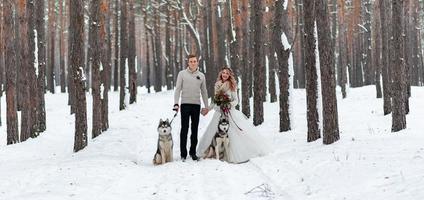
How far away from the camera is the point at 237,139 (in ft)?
32.6

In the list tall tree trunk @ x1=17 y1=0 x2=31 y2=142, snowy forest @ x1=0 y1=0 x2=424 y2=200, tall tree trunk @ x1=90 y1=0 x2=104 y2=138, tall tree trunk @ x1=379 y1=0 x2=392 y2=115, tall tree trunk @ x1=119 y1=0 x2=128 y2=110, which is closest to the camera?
snowy forest @ x1=0 y1=0 x2=424 y2=200

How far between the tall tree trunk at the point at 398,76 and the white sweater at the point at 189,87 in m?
5.03

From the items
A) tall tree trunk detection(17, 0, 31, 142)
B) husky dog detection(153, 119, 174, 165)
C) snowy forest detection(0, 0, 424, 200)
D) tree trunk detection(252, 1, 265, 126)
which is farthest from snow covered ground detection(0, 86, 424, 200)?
tree trunk detection(252, 1, 265, 126)

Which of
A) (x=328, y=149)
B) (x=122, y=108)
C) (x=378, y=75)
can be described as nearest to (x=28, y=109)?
(x=122, y=108)

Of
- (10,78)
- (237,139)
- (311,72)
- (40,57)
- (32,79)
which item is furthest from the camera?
(40,57)

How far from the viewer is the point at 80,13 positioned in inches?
457

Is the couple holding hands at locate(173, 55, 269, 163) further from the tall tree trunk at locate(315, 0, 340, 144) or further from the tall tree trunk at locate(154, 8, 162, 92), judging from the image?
the tall tree trunk at locate(154, 8, 162, 92)

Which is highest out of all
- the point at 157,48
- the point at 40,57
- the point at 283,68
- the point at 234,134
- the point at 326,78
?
the point at 157,48

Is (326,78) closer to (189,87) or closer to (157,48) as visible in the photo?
(189,87)

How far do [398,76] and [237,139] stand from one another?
4.76m

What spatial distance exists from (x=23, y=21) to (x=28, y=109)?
3.13 meters

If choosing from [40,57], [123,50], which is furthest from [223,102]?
[123,50]

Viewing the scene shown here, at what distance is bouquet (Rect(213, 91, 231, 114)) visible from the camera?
10.2 m

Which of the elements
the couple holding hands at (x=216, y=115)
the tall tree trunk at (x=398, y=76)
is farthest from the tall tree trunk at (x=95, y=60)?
the tall tree trunk at (x=398, y=76)
